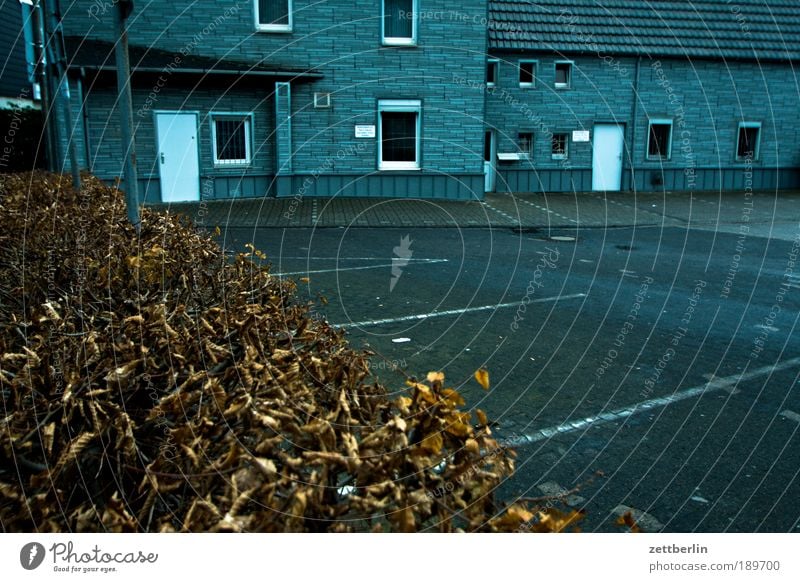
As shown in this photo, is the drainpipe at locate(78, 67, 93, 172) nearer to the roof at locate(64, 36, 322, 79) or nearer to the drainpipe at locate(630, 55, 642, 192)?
the roof at locate(64, 36, 322, 79)

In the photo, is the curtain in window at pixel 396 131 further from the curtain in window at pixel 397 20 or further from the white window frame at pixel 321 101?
the curtain in window at pixel 397 20

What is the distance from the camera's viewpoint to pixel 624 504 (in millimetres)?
3906

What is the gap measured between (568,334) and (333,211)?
1333 centimetres

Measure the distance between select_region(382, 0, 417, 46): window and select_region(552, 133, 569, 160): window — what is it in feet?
22.4

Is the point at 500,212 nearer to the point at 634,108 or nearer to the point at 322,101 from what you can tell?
the point at 322,101

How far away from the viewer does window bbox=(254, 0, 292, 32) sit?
68.7 feet

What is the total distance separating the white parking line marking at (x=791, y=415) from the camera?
524cm

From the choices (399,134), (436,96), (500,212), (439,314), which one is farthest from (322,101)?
(439,314)

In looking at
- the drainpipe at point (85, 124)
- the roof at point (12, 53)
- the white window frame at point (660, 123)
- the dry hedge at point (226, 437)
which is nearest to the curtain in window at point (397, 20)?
the drainpipe at point (85, 124)

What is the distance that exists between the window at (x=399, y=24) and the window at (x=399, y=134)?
174 cm

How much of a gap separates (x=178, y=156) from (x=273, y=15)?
496 cm
